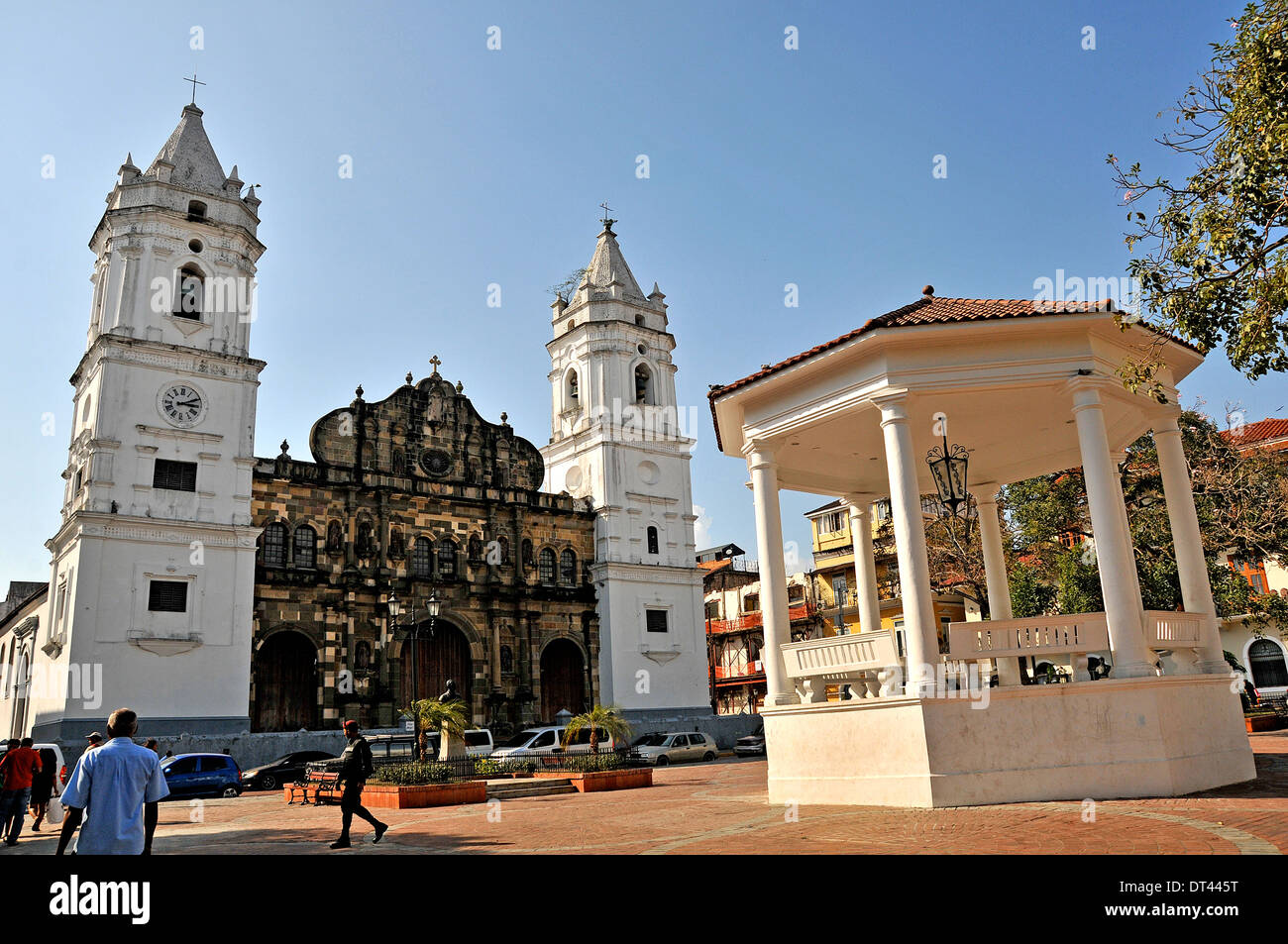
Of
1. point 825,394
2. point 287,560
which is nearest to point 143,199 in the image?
point 287,560

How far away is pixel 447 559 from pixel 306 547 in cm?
606

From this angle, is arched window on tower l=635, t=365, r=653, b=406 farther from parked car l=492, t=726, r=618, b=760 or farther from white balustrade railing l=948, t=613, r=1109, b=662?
white balustrade railing l=948, t=613, r=1109, b=662

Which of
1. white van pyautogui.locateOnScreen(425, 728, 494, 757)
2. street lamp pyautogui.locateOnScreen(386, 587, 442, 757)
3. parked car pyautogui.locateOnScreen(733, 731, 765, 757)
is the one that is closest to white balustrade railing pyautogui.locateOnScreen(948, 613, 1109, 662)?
street lamp pyautogui.locateOnScreen(386, 587, 442, 757)

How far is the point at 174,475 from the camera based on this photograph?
3334 centimetres

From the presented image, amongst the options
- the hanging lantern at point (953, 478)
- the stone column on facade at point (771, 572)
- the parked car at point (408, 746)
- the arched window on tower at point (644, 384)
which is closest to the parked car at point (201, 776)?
the parked car at point (408, 746)

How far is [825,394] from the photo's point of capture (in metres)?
14.3

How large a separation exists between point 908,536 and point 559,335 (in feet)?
119

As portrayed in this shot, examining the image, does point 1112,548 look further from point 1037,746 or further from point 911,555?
point 1037,746

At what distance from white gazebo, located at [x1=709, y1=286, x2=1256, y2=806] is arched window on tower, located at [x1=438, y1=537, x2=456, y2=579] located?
2649cm

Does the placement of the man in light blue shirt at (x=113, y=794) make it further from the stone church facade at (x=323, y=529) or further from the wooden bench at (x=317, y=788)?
the stone church facade at (x=323, y=529)

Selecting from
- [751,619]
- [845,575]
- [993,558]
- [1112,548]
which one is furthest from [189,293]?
[751,619]

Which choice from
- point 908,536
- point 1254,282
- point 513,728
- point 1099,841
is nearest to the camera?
point 1099,841

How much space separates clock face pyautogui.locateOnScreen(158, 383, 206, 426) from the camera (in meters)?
33.6
